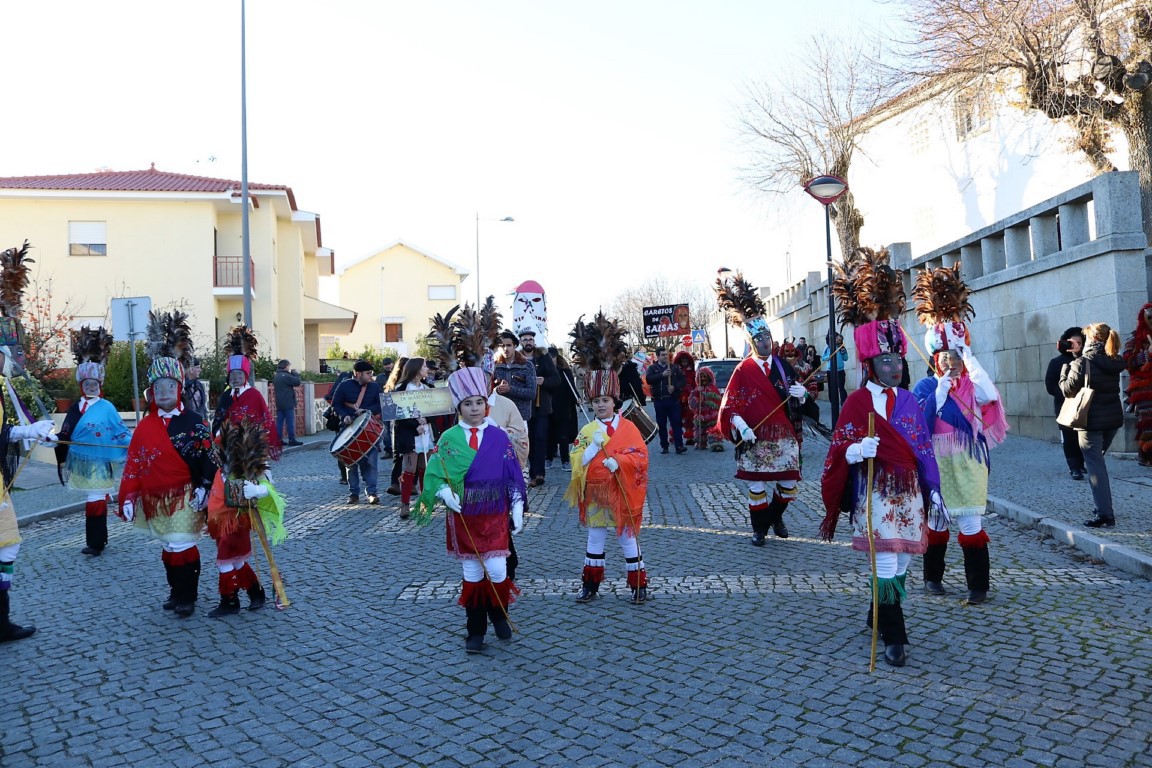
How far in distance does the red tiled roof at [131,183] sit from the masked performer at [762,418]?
2440 centimetres

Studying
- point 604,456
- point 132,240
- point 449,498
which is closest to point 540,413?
point 604,456

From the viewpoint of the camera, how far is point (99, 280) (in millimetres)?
28891

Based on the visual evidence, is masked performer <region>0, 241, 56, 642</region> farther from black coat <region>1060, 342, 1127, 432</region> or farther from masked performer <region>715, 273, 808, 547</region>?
black coat <region>1060, 342, 1127, 432</region>

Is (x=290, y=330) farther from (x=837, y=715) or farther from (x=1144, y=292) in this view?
(x=837, y=715)

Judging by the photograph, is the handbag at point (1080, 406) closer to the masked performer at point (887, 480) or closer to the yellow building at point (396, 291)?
the masked performer at point (887, 480)

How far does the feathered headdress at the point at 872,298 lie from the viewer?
6020 millimetres

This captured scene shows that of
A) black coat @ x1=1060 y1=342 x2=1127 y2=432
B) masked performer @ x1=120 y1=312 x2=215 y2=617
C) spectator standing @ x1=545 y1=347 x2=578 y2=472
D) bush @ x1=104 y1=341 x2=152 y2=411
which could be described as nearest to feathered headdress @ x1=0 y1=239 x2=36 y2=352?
masked performer @ x1=120 y1=312 x2=215 y2=617

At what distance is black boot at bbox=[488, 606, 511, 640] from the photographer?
5648mm

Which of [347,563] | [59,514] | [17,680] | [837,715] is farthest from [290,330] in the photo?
[837,715]

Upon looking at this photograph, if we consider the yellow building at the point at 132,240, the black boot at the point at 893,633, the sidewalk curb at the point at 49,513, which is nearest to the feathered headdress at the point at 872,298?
the black boot at the point at 893,633

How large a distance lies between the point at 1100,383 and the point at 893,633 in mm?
4835

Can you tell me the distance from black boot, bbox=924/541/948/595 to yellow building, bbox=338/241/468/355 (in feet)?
166

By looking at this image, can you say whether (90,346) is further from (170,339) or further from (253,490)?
(253,490)

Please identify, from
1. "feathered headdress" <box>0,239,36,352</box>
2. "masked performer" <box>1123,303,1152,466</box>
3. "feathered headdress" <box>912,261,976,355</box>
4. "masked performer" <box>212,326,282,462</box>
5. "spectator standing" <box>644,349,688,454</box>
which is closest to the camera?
"feathered headdress" <box>912,261,976,355</box>
